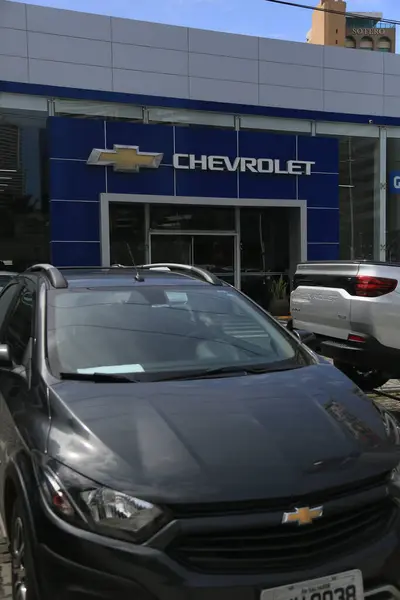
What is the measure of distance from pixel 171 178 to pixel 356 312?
9039 mm

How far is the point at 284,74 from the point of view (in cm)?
1659

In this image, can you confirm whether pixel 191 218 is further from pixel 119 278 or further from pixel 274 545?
pixel 274 545

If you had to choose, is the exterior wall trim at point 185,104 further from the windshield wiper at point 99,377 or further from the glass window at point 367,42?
the glass window at point 367,42

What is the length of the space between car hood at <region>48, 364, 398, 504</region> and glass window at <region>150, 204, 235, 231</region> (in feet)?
39.6

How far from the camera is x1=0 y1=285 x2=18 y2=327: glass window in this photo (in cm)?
423

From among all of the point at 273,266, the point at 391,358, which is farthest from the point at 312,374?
the point at 273,266

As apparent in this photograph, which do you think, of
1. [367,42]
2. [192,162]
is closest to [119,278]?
[192,162]

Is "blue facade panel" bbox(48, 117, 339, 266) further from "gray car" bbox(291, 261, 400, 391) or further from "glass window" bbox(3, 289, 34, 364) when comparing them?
"glass window" bbox(3, 289, 34, 364)

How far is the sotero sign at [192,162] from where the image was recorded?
44.1ft

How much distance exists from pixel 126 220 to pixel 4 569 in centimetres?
1167

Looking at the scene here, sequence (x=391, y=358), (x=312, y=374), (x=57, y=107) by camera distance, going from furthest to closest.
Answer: (x=57, y=107) → (x=391, y=358) → (x=312, y=374)

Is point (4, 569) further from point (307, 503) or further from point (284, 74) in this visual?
point (284, 74)

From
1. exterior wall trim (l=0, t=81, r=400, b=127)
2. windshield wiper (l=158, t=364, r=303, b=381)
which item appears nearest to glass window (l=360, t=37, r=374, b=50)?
exterior wall trim (l=0, t=81, r=400, b=127)

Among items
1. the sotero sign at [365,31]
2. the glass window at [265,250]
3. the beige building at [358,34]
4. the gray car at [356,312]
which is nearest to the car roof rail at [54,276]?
the gray car at [356,312]
